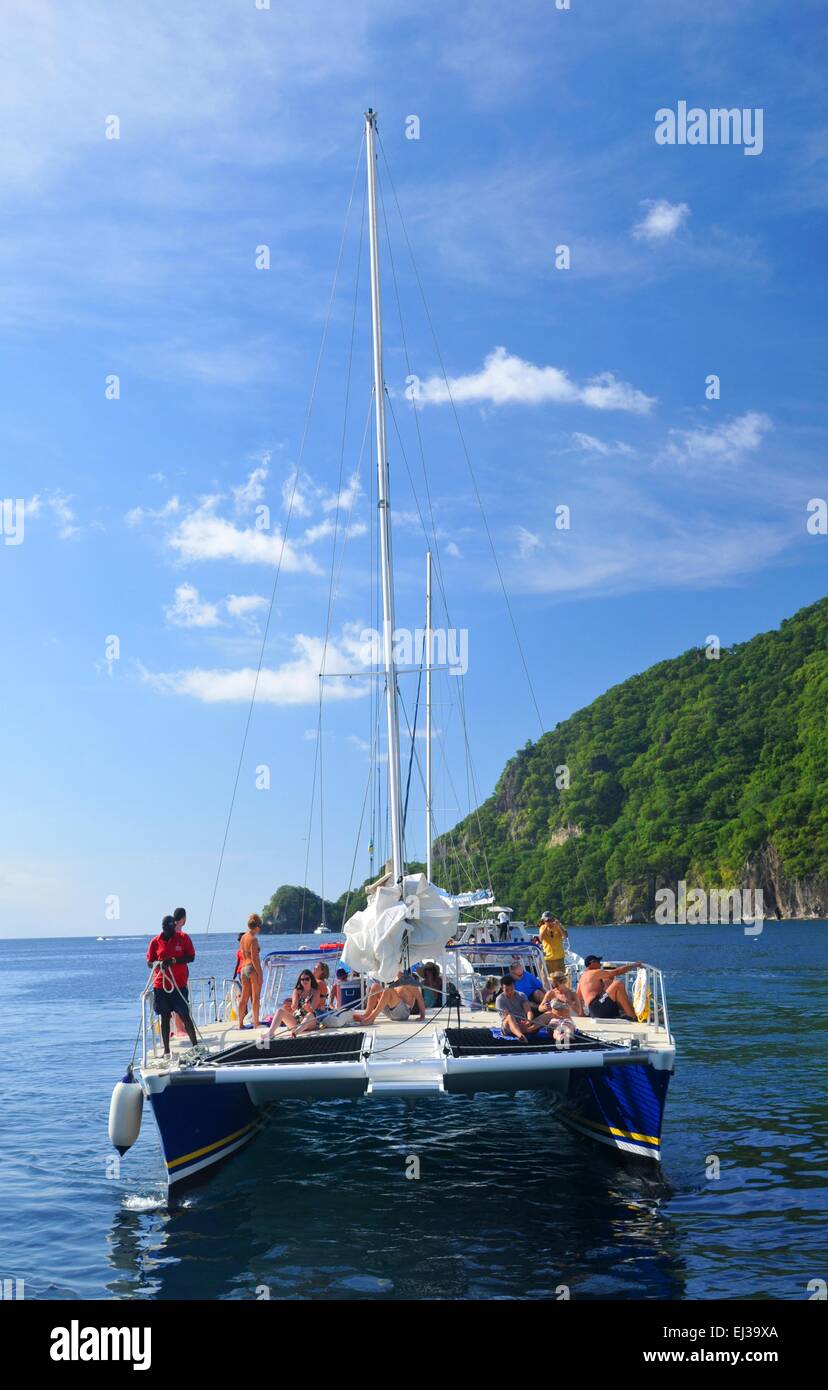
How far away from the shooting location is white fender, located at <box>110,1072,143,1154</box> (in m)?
10.4

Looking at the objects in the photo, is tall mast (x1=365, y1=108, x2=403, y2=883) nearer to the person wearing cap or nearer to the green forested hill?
the person wearing cap

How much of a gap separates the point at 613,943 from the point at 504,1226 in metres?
76.7

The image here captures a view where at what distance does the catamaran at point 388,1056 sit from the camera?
10023 millimetres

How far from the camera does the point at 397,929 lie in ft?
42.2

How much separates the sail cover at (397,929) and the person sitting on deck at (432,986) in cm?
147

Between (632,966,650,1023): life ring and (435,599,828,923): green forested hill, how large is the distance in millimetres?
85807

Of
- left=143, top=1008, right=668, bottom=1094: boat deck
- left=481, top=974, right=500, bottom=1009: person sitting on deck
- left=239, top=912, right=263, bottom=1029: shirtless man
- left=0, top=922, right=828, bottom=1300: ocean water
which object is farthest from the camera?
left=481, top=974, right=500, bottom=1009: person sitting on deck

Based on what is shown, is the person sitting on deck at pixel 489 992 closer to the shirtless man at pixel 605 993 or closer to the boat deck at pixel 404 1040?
the boat deck at pixel 404 1040

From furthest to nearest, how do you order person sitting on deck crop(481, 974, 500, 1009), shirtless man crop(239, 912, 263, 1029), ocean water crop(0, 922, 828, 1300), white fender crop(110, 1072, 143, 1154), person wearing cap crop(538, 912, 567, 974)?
1. person wearing cap crop(538, 912, 567, 974)
2. person sitting on deck crop(481, 974, 500, 1009)
3. shirtless man crop(239, 912, 263, 1029)
4. white fender crop(110, 1072, 143, 1154)
5. ocean water crop(0, 922, 828, 1300)

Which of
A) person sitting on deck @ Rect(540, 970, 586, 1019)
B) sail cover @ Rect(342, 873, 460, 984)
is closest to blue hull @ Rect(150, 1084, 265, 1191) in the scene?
sail cover @ Rect(342, 873, 460, 984)

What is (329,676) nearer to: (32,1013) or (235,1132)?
(235,1132)

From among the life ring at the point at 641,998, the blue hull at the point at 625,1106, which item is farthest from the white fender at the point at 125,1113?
the life ring at the point at 641,998
